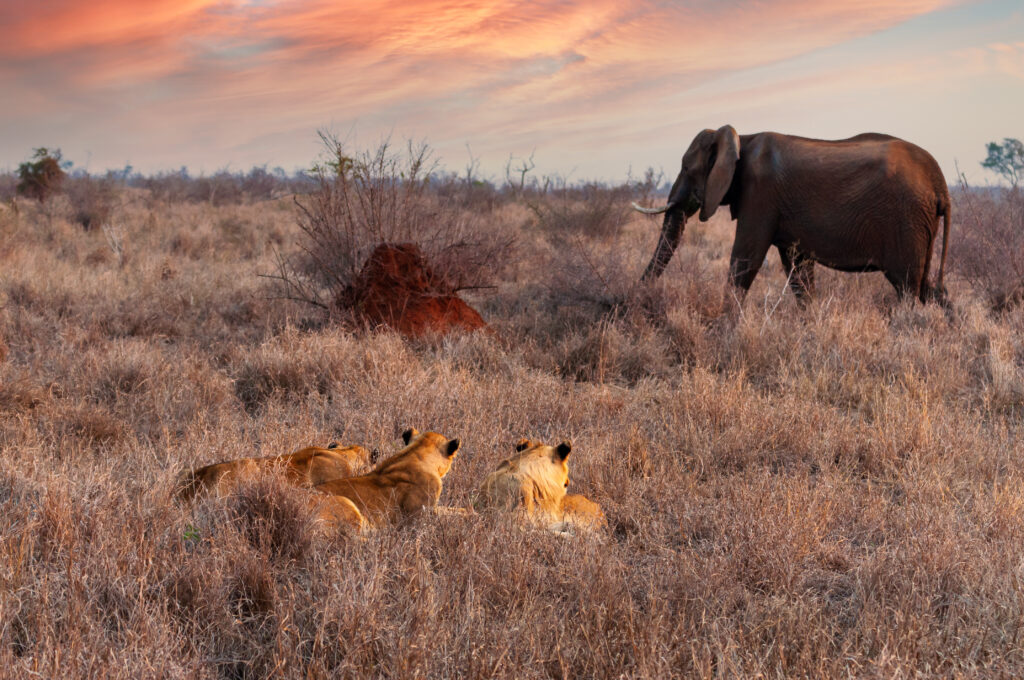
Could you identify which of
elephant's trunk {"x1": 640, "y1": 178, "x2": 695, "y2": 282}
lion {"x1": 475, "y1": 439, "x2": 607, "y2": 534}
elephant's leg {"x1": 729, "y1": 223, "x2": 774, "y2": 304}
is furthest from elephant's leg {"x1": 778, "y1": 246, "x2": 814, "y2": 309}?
lion {"x1": 475, "y1": 439, "x2": 607, "y2": 534}

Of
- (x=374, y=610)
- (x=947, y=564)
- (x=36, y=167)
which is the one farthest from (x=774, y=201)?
(x=36, y=167)

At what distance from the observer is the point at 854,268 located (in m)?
8.70

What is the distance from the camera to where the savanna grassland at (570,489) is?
2.54m

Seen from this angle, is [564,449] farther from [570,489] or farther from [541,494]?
[570,489]

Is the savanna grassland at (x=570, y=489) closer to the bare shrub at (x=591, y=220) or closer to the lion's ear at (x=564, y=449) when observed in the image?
the lion's ear at (x=564, y=449)

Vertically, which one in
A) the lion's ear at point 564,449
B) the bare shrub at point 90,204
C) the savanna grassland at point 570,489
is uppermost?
the bare shrub at point 90,204

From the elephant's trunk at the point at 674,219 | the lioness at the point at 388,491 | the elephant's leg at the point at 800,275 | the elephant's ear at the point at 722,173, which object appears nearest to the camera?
the lioness at the point at 388,491

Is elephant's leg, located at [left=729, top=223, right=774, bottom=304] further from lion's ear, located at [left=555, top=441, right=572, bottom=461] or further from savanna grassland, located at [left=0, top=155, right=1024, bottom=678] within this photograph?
lion's ear, located at [left=555, top=441, right=572, bottom=461]

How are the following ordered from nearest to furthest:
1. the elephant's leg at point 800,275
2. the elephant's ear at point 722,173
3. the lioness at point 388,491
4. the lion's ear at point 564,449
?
the lioness at point 388,491 → the lion's ear at point 564,449 → the elephant's ear at point 722,173 → the elephant's leg at point 800,275

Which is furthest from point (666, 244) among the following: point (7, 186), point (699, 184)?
point (7, 186)

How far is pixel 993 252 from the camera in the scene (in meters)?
9.03

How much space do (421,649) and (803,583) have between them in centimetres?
154

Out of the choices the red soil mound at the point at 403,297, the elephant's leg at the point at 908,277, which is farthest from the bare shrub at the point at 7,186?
the elephant's leg at the point at 908,277

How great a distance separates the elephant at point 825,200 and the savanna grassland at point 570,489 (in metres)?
0.48
